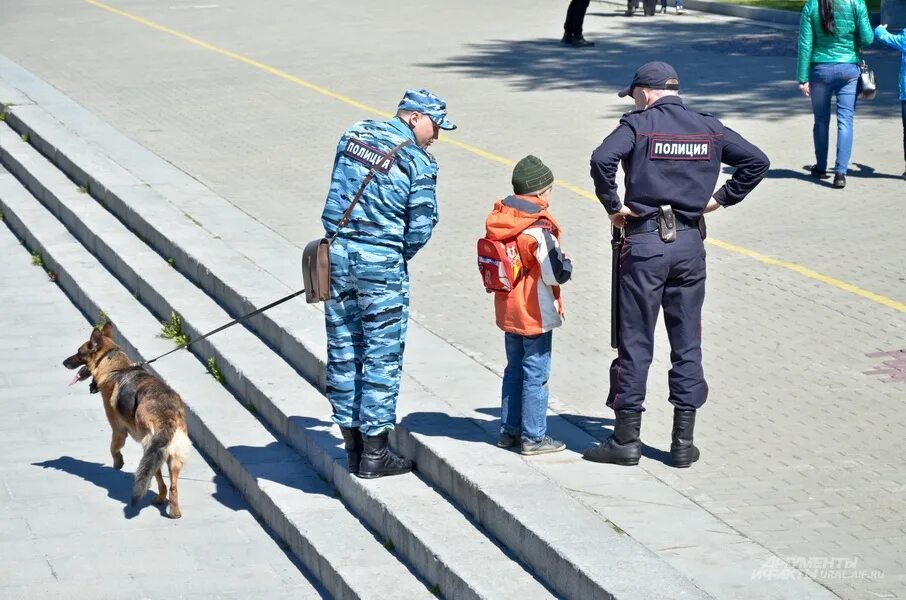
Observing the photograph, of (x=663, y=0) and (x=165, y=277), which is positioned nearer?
(x=165, y=277)

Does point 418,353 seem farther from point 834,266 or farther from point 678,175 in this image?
point 834,266

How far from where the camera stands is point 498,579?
6.05 meters

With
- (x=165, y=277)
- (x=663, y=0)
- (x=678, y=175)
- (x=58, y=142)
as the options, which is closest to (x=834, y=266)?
(x=678, y=175)

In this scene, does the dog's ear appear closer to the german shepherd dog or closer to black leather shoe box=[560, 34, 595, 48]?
the german shepherd dog

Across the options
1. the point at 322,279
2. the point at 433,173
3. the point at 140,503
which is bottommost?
the point at 140,503

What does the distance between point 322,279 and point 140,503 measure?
7.29ft

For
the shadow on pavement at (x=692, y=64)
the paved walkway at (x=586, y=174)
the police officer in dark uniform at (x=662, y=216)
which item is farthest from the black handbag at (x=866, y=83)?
the police officer in dark uniform at (x=662, y=216)

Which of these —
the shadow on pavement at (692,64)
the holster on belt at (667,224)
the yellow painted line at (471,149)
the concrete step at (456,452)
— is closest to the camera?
the concrete step at (456,452)

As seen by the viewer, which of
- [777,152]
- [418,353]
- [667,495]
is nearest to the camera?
[667,495]

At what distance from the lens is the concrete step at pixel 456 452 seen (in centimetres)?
563

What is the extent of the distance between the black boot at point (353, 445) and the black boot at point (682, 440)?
1525 mm

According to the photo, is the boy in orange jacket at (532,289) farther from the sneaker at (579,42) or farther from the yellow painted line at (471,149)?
the sneaker at (579,42)

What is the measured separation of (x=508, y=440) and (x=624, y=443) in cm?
58

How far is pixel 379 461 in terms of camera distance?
23.4ft
